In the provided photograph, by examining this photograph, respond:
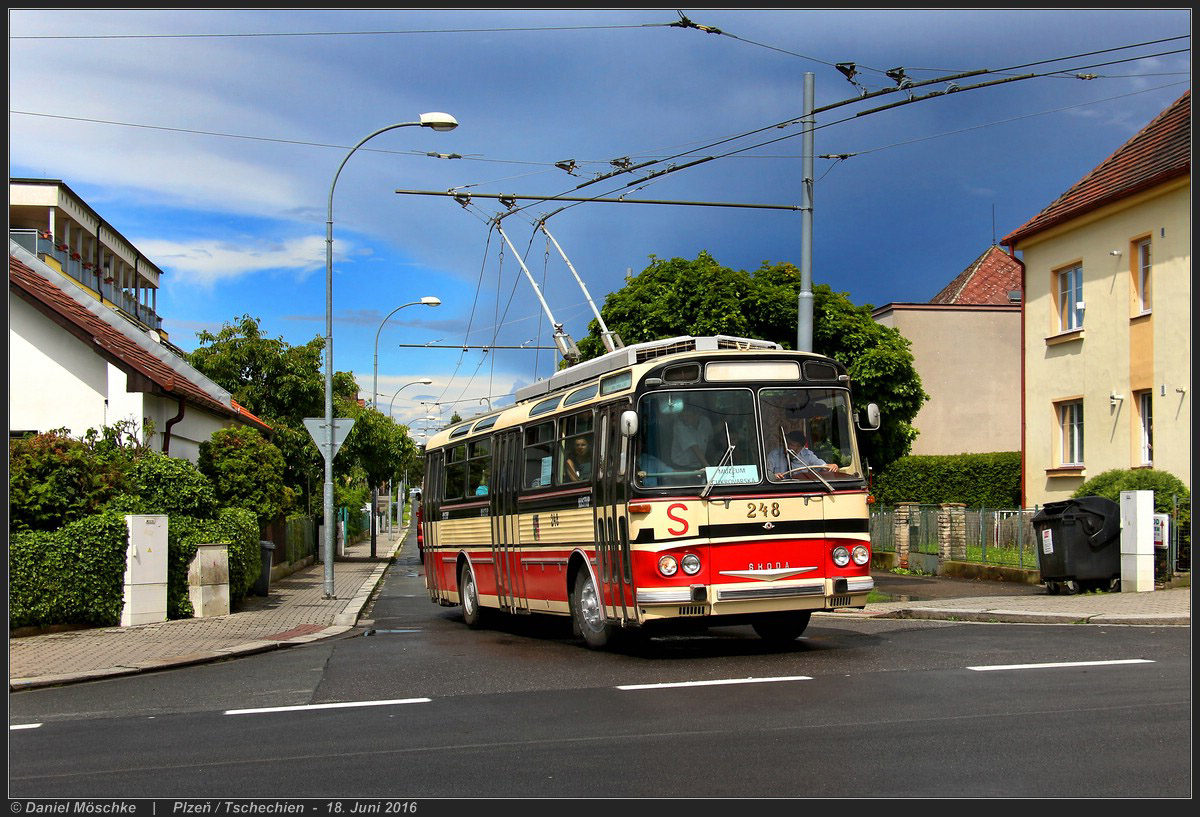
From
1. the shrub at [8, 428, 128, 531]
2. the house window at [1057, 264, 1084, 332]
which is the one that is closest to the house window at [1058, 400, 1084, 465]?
the house window at [1057, 264, 1084, 332]

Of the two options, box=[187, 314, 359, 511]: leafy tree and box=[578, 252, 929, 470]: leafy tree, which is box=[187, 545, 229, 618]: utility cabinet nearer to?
box=[578, 252, 929, 470]: leafy tree

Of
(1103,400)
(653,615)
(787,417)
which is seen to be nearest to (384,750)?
(653,615)

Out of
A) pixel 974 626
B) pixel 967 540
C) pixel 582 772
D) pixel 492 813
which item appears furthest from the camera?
pixel 967 540

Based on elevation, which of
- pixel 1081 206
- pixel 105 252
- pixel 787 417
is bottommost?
pixel 787 417

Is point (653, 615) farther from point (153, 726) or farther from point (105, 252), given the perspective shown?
point (105, 252)

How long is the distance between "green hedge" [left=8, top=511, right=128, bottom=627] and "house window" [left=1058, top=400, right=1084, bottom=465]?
1914 cm

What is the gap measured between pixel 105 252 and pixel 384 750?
4478 centimetres

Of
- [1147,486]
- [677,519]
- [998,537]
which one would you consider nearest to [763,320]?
[998,537]

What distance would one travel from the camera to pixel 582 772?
259 inches

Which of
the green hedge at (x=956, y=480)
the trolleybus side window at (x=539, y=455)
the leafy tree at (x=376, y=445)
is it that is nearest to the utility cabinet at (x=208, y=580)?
the trolleybus side window at (x=539, y=455)

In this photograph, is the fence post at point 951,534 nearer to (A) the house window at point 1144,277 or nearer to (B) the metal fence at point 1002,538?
(B) the metal fence at point 1002,538

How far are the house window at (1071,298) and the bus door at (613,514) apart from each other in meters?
16.9

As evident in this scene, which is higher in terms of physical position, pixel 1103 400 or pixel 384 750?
pixel 1103 400

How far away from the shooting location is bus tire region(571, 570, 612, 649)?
12969mm
